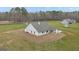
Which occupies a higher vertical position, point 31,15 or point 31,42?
point 31,15

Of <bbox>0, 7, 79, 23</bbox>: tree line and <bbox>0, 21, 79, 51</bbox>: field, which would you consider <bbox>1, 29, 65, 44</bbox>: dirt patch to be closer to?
<bbox>0, 21, 79, 51</bbox>: field

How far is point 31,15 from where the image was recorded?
321 cm

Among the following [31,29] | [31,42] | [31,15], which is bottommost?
[31,42]

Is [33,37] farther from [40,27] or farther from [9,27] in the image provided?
[9,27]

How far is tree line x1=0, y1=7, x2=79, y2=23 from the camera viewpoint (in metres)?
3.20

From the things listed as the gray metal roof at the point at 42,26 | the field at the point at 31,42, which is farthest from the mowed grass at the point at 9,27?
the gray metal roof at the point at 42,26

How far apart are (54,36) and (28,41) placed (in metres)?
0.26

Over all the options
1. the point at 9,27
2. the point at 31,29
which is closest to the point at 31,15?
the point at 31,29

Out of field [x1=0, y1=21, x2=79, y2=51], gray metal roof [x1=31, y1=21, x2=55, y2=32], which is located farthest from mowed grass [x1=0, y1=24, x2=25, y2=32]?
gray metal roof [x1=31, y1=21, x2=55, y2=32]

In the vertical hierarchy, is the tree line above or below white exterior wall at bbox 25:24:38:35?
above
